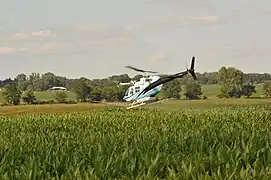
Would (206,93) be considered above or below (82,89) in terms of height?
below

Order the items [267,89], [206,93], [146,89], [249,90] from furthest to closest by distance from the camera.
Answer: [249,90] → [206,93] → [267,89] → [146,89]

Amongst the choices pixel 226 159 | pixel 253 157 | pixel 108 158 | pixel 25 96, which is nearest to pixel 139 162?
pixel 108 158

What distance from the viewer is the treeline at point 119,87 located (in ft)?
398

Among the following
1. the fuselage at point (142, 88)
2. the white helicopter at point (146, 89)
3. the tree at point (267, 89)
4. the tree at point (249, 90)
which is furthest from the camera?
the tree at point (249, 90)

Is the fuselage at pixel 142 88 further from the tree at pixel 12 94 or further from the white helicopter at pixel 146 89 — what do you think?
the tree at pixel 12 94

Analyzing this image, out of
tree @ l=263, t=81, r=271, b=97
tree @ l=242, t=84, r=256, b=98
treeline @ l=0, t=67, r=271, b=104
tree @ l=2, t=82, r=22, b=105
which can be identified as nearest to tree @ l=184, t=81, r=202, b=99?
treeline @ l=0, t=67, r=271, b=104

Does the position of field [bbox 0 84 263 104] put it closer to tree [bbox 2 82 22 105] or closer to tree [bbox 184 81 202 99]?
tree [bbox 184 81 202 99]

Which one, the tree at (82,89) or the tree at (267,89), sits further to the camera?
the tree at (267,89)

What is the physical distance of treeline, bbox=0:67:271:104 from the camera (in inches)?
4774

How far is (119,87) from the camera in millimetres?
121125

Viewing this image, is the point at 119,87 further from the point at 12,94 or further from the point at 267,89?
the point at 267,89

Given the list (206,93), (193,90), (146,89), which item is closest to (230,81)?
(206,93)

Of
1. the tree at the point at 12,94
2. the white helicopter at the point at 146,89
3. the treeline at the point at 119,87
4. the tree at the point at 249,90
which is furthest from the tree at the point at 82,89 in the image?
the tree at the point at 249,90

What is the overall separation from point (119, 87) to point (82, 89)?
26.1 feet
